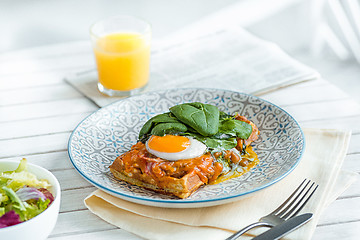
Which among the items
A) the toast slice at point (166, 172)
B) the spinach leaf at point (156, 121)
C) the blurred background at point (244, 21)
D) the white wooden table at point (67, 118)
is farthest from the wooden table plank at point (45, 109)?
the blurred background at point (244, 21)

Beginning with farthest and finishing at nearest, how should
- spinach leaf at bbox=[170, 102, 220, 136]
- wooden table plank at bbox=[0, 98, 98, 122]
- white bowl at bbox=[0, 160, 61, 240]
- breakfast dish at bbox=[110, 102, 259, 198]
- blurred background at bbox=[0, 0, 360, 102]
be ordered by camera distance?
1. blurred background at bbox=[0, 0, 360, 102]
2. wooden table plank at bbox=[0, 98, 98, 122]
3. spinach leaf at bbox=[170, 102, 220, 136]
4. breakfast dish at bbox=[110, 102, 259, 198]
5. white bowl at bbox=[0, 160, 61, 240]

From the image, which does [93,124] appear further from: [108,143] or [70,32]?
[70,32]

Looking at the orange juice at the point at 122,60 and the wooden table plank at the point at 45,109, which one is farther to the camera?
the orange juice at the point at 122,60

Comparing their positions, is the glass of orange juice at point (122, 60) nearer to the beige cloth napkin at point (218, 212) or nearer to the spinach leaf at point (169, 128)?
the spinach leaf at point (169, 128)

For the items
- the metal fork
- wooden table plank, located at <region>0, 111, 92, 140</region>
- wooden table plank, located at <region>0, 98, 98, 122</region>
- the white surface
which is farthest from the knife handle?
wooden table plank, located at <region>0, 98, 98, 122</region>

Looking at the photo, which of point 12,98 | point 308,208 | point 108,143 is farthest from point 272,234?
point 12,98

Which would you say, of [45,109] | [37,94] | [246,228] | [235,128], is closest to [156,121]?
[235,128]

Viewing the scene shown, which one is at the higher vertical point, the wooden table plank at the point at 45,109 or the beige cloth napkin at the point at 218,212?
the beige cloth napkin at the point at 218,212

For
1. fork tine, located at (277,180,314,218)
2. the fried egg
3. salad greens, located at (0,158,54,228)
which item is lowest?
fork tine, located at (277,180,314,218)

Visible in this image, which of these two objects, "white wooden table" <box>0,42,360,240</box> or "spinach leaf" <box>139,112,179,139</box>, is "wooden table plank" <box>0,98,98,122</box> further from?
"spinach leaf" <box>139,112,179,139</box>
